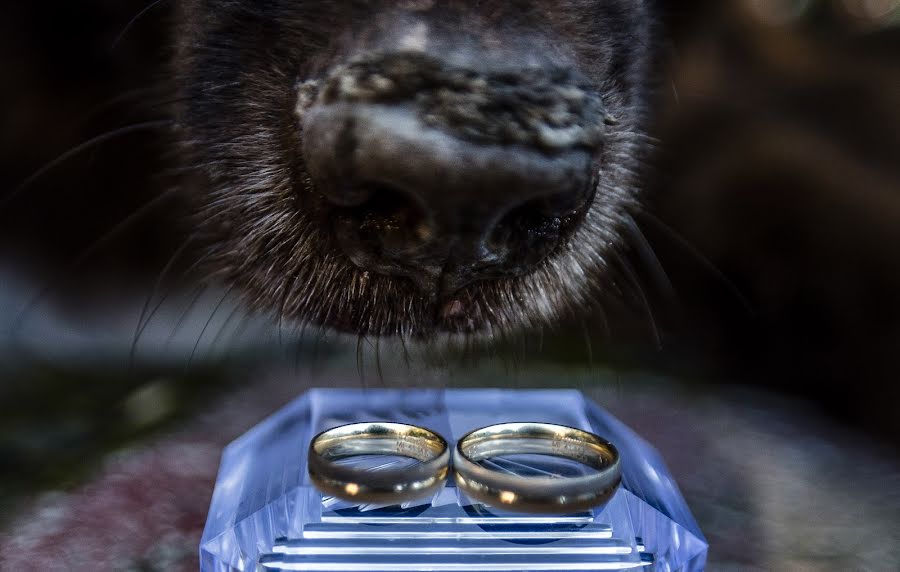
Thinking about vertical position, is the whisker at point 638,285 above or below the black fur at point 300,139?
below

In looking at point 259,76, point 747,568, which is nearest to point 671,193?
point 747,568

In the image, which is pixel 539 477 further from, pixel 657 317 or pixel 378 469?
pixel 657 317

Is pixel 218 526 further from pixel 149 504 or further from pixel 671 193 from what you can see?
pixel 671 193

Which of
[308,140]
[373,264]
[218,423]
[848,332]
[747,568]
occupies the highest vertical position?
[308,140]

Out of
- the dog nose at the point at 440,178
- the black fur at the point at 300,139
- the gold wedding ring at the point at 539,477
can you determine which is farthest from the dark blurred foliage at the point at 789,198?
the dog nose at the point at 440,178

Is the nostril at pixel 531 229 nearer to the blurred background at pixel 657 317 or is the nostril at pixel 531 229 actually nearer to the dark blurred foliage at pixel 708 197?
the blurred background at pixel 657 317

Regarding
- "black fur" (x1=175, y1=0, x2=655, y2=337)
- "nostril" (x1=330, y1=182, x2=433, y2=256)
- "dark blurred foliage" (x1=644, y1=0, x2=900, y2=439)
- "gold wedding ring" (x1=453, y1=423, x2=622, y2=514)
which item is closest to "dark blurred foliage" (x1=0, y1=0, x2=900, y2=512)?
"dark blurred foliage" (x1=644, y1=0, x2=900, y2=439)

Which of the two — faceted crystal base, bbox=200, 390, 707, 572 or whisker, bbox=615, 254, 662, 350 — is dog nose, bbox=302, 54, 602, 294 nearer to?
faceted crystal base, bbox=200, 390, 707, 572
